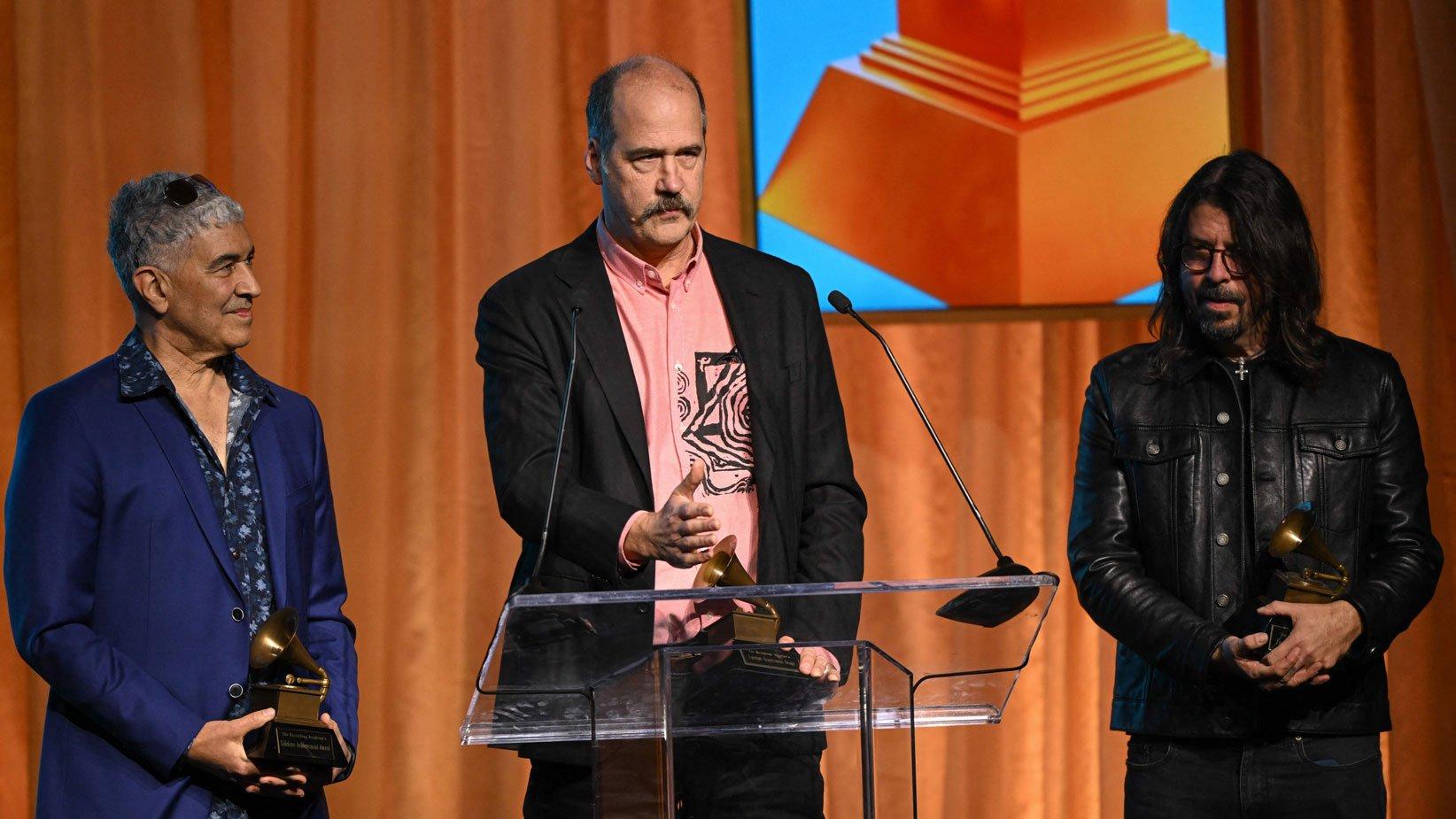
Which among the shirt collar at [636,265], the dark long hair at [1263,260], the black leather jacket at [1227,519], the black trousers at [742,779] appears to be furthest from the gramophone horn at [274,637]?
the dark long hair at [1263,260]

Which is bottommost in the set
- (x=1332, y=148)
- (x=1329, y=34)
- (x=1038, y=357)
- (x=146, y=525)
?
(x=146, y=525)

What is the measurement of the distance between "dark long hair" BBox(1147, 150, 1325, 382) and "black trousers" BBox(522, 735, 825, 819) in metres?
1.11

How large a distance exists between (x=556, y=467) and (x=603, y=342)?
14.8 inches

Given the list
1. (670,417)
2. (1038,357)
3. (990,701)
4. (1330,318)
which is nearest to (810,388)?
(670,417)

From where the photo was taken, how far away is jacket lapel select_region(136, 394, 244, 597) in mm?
2432

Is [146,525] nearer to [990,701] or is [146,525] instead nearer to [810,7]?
[990,701]

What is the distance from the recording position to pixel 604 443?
2.50 metres

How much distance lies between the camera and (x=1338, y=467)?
103 inches

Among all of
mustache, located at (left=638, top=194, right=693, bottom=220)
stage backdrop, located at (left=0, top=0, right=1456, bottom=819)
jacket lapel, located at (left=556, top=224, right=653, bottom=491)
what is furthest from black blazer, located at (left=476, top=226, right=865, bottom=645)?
stage backdrop, located at (left=0, top=0, right=1456, bottom=819)

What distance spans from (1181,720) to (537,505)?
1.07 metres

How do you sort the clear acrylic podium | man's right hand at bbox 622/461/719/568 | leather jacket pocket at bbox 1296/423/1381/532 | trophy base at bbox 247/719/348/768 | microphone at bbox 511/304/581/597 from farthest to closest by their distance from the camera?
leather jacket pocket at bbox 1296/423/1381/532 < trophy base at bbox 247/719/348/768 < microphone at bbox 511/304/581/597 < man's right hand at bbox 622/461/719/568 < the clear acrylic podium

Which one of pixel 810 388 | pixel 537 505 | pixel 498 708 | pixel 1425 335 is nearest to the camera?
pixel 498 708

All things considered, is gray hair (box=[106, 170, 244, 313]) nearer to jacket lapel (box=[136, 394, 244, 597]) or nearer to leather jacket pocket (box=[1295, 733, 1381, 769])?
jacket lapel (box=[136, 394, 244, 597])

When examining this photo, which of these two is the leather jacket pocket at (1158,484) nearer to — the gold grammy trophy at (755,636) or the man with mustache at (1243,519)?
the man with mustache at (1243,519)
